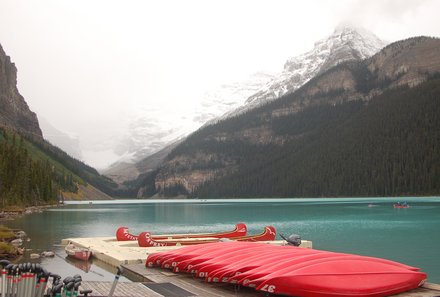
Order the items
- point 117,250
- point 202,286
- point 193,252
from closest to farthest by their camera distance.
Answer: point 202,286, point 193,252, point 117,250

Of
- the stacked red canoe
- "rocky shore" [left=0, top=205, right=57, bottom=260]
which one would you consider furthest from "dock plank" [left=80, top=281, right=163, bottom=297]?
"rocky shore" [left=0, top=205, right=57, bottom=260]

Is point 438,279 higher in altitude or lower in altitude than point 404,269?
lower

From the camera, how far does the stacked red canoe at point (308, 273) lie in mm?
18891

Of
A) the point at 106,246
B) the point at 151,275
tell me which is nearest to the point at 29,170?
the point at 106,246

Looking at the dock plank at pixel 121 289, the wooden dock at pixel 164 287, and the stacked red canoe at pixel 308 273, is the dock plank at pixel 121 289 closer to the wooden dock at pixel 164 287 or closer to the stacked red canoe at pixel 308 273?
the wooden dock at pixel 164 287

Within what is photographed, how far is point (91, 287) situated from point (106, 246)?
2054 cm

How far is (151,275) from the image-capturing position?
2672 centimetres

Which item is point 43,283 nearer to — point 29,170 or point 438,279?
point 438,279

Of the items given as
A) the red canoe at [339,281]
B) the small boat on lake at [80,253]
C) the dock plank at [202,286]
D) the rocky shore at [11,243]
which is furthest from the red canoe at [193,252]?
the rocky shore at [11,243]

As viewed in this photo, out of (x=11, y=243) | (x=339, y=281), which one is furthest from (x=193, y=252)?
(x=11, y=243)

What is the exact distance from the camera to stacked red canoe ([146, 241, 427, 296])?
1889cm

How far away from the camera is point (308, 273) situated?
19312 millimetres

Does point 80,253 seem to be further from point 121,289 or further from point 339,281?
point 339,281

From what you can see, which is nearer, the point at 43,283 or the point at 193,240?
the point at 43,283
